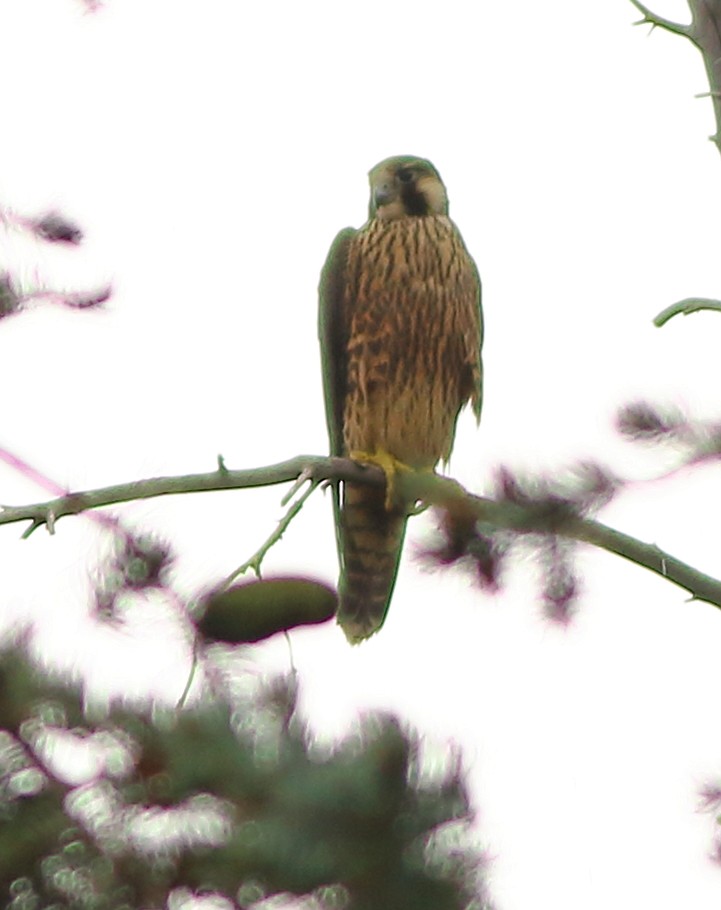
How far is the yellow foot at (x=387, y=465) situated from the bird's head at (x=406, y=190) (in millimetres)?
729

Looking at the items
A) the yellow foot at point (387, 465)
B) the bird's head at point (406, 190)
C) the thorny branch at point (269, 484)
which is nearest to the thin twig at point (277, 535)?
the thorny branch at point (269, 484)

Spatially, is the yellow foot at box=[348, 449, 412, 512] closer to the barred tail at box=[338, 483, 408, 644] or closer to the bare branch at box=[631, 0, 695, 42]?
the barred tail at box=[338, 483, 408, 644]

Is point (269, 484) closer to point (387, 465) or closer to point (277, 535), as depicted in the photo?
point (277, 535)

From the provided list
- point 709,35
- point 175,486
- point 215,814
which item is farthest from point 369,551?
point 215,814

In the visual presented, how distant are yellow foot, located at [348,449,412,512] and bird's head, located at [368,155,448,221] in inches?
28.7

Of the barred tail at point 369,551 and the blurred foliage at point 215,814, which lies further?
the barred tail at point 369,551

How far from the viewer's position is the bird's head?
4.88 m

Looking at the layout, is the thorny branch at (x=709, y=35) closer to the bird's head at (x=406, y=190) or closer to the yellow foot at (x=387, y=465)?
the yellow foot at (x=387, y=465)

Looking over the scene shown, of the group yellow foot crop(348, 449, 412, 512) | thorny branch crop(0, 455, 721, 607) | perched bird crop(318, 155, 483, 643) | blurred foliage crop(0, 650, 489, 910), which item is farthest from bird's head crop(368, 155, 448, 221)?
blurred foliage crop(0, 650, 489, 910)

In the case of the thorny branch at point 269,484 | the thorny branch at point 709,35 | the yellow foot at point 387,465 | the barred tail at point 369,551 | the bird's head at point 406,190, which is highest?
the thorny branch at point 709,35

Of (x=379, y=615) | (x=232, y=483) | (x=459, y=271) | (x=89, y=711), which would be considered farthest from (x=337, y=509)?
(x=89, y=711)

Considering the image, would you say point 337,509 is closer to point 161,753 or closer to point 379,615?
point 379,615

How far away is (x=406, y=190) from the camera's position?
16.2ft

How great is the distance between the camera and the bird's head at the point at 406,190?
488 centimetres
